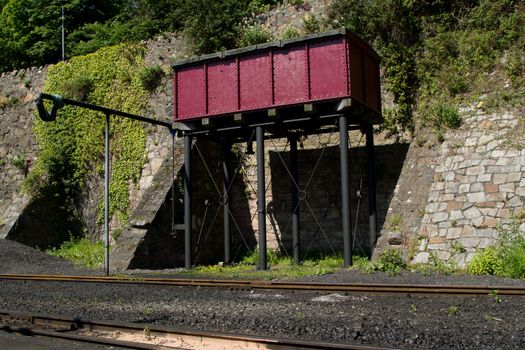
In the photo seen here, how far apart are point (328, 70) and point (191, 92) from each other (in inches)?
170

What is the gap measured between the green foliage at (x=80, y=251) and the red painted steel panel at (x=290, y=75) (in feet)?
26.5

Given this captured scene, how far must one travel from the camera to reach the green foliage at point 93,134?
2167 centimetres

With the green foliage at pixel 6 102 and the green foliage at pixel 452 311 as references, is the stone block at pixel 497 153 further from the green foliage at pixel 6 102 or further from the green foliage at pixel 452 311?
the green foliage at pixel 6 102

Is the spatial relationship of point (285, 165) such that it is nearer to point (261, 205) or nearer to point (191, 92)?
point (261, 205)

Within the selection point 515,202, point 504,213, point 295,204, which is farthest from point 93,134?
point 515,202

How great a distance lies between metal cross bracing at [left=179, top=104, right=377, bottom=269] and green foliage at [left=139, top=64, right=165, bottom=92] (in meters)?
5.27

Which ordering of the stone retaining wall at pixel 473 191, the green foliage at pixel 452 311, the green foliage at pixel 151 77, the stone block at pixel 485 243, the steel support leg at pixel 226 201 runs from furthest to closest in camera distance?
1. the green foliage at pixel 151 77
2. the steel support leg at pixel 226 201
3. the stone retaining wall at pixel 473 191
4. the stone block at pixel 485 243
5. the green foliage at pixel 452 311

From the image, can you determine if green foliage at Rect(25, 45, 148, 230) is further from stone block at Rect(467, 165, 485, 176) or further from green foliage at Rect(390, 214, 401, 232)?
stone block at Rect(467, 165, 485, 176)

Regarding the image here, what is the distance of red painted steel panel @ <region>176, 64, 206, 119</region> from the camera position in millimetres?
16203

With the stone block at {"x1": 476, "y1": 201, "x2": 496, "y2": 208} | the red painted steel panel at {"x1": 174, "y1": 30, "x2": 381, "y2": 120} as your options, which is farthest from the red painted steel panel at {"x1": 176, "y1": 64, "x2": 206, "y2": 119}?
the stone block at {"x1": 476, "y1": 201, "x2": 496, "y2": 208}

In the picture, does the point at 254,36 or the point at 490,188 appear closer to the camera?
the point at 490,188

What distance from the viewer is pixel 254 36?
20.7 meters

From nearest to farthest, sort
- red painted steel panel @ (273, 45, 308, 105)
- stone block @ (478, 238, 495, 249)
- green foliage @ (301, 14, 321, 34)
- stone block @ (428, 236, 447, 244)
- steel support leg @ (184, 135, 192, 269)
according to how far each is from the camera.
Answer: stone block @ (478, 238, 495, 249) → stone block @ (428, 236, 447, 244) → red painted steel panel @ (273, 45, 308, 105) → steel support leg @ (184, 135, 192, 269) → green foliage @ (301, 14, 321, 34)

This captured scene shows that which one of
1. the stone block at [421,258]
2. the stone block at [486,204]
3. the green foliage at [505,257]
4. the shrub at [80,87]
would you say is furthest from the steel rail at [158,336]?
the shrub at [80,87]
